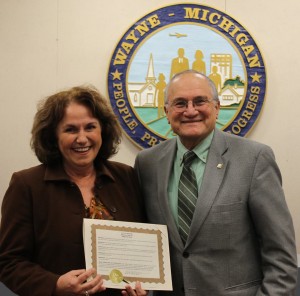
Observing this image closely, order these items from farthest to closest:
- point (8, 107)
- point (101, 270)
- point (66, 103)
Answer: point (8, 107) < point (66, 103) < point (101, 270)

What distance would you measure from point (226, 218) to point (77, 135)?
0.62 meters

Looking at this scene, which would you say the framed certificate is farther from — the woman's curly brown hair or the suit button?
the woman's curly brown hair

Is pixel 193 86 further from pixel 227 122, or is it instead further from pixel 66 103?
pixel 227 122

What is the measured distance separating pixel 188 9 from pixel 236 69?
46 centimetres

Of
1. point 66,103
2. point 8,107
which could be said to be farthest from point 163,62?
point 66,103

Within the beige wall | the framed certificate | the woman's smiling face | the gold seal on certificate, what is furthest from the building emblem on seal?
the gold seal on certificate

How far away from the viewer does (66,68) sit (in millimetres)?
2715

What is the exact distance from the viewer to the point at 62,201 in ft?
5.37

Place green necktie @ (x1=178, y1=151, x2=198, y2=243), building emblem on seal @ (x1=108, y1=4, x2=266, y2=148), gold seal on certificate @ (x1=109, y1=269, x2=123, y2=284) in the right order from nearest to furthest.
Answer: gold seal on certificate @ (x1=109, y1=269, x2=123, y2=284) → green necktie @ (x1=178, y1=151, x2=198, y2=243) → building emblem on seal @ (x1=108, y1=4, x2=266, y2=148)

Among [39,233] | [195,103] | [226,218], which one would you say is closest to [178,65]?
[195,103]

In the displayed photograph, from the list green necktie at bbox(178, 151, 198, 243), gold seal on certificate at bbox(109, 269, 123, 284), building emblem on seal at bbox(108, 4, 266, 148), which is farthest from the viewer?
building emblem on seal at bbox(108, 4, 266, 148)

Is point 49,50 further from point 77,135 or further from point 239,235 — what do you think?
point 239,235

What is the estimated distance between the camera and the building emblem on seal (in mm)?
2691

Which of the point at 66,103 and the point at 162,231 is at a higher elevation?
the point at 66,103
